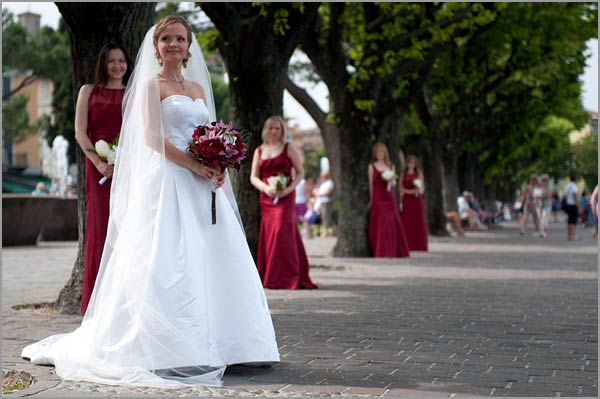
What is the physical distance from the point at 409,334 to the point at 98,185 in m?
3.09

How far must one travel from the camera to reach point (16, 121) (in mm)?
68250

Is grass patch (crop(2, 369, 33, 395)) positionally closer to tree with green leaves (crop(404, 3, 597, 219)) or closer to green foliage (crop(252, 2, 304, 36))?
green foliage (crop(252, 2, 304, 36))

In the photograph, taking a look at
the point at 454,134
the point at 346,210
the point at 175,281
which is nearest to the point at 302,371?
the point at 175,281

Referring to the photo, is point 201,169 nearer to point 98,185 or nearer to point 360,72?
point 98,185

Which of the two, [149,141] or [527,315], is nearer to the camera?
[149,141]

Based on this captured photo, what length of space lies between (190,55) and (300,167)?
262 inches

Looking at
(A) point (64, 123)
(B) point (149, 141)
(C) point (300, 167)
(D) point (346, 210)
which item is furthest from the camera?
(A) point (64, 123)

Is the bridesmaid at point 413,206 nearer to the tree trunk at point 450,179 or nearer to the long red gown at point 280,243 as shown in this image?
the long red gown at point 280,243

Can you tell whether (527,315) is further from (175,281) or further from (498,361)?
(175,281)

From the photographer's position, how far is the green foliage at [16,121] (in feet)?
221

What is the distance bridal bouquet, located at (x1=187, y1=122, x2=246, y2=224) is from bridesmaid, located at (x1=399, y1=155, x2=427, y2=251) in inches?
735

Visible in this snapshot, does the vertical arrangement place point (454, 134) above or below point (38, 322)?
above

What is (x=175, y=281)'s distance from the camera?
7.46 metres

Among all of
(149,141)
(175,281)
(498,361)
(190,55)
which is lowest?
(498,361)
